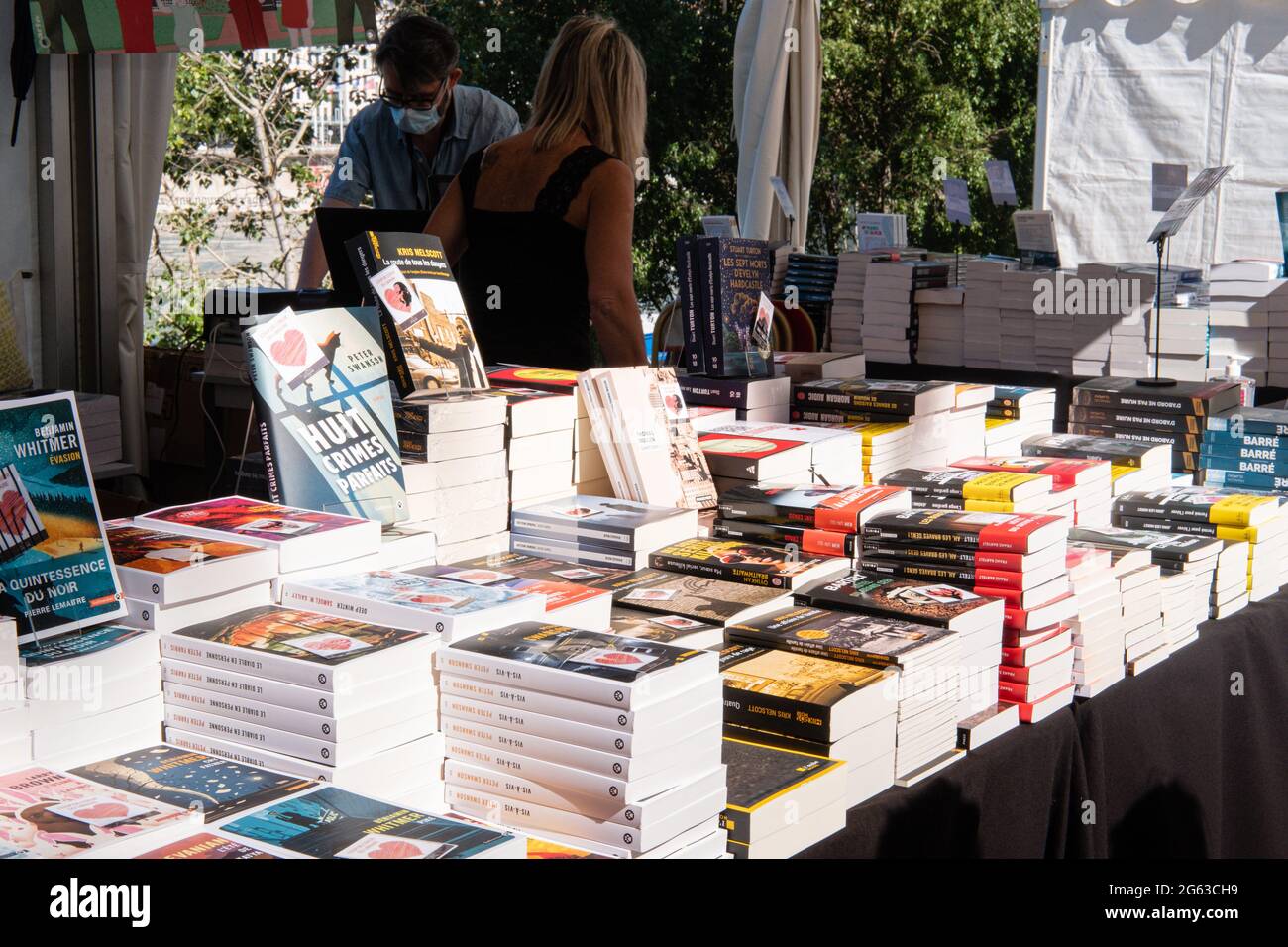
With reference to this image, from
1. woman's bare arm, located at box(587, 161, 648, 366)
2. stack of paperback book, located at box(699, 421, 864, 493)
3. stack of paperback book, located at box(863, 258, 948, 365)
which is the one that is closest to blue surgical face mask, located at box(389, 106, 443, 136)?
woman's bare arm, located at box(587, 161, 648, 366)

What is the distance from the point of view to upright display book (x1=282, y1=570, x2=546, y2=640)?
1.61 metres

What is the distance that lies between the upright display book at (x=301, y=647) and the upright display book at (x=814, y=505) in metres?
0.98

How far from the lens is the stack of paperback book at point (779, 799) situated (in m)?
1.57

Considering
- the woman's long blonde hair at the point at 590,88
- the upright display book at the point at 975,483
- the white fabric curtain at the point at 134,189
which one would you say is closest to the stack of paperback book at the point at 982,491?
the upright display book at the point at 975,483

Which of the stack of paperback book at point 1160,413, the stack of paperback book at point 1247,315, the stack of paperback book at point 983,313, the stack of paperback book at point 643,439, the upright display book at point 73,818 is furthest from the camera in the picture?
the stack of paperback book at point 983,313

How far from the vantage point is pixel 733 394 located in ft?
A: 9.75

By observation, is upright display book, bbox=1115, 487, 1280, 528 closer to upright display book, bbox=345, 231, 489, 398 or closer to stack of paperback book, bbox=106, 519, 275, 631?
upright display book, bbox=345, 231, 489, 398

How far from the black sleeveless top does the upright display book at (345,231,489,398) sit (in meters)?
0.75

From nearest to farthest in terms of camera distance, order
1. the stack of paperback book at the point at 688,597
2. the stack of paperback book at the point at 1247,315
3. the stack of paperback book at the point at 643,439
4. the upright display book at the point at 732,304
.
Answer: the stack of paperback book at the point at 688,597
the stack of paperback book at the point at 643,439
the upright display book at the point at 732,304
the stack of paperback book at the point at 1247,315

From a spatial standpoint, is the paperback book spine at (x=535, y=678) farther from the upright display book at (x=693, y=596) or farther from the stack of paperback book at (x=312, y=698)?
the upright display book at (x=693, y=596)

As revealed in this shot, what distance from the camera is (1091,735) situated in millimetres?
2254

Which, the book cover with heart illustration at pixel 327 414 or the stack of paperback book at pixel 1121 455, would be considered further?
the stack of paperback book at pixel 1121 455
